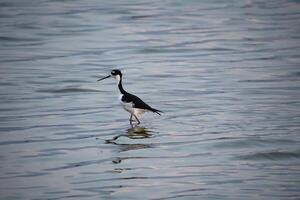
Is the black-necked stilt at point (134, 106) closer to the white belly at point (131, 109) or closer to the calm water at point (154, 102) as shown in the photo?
the white belly at point (131, 109)

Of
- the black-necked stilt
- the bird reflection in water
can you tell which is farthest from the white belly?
the bird reflection in water

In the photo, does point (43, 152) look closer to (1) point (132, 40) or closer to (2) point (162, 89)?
(2) point (162, 89)

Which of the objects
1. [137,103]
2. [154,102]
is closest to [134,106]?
[137,103]

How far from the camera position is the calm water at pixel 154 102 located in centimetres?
1277

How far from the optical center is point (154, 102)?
1930 centimetres

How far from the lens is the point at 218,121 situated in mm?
16891

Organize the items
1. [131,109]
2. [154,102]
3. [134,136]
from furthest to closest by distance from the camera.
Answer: [154,102], [131,109], [134,136]

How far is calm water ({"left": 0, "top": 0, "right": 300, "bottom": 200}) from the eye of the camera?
12.8 meters

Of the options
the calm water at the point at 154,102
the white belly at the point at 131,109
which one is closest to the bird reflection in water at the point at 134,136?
the calm water at the point at 154,102

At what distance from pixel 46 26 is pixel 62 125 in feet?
51.0

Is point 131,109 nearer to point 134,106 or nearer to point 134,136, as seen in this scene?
point 134,106

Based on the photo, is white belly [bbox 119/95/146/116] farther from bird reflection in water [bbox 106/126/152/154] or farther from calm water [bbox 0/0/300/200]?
bird reflection in water [bbox 106/126/152/154]

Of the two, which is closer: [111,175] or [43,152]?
[111,175]

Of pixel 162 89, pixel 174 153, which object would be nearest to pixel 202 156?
pixel 174 153
